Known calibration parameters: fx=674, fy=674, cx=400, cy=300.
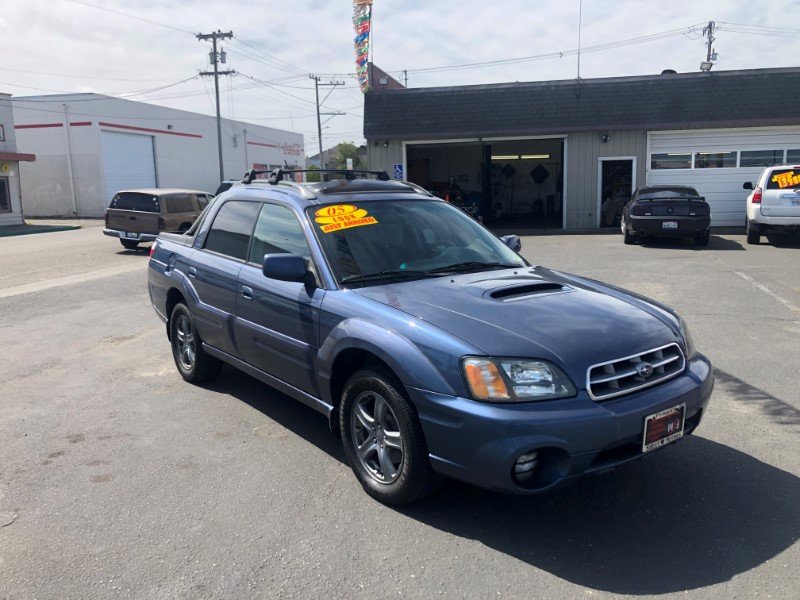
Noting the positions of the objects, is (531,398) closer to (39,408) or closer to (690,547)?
(690,547)

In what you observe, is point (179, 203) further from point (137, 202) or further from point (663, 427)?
point (663, 427)

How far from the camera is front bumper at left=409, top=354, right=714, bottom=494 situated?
296 centimetres

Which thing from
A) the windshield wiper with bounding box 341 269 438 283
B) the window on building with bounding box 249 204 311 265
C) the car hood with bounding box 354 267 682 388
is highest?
the window on building with bounding box 249 204 311 265

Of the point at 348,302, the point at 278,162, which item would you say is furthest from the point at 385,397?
the point at 278,162

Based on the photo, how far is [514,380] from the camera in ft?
10.1

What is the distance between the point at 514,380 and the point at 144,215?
1614 cm

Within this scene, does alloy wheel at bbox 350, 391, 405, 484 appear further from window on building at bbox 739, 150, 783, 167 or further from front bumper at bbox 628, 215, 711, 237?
window on building at bbox 739, 150, 783, 167

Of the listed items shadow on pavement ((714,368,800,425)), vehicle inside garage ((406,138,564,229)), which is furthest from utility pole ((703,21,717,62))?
shadow on pavement ((714,368,800,425))

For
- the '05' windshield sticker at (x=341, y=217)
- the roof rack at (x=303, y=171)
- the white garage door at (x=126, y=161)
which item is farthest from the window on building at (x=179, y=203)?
the white garage door at (x=126, y=161)

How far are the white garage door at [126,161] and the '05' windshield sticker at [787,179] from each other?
35.2 meters

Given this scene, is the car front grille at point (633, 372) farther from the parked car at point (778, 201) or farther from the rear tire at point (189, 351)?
the parked car at point (778, 201)

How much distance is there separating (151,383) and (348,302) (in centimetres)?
298

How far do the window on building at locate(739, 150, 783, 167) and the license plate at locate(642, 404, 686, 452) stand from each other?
2096cm

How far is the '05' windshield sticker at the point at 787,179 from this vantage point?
14.7 m
